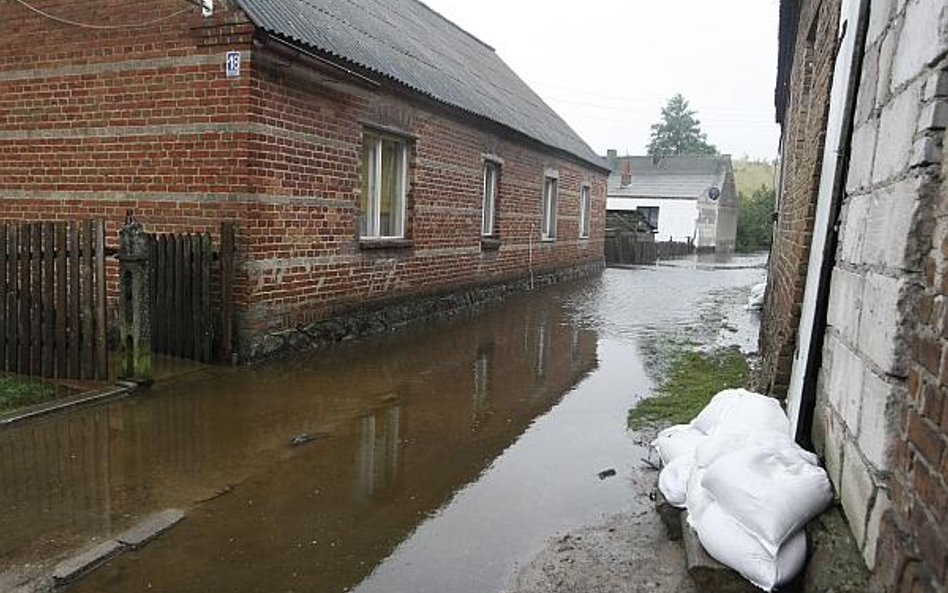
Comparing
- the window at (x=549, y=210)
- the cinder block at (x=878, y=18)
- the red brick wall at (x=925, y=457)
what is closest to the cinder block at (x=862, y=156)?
the cinder block at (x=878, y=18)

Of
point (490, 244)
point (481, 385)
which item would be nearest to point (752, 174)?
point (490, 244)

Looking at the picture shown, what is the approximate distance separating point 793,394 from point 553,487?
1.51m

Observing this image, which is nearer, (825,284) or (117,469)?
(825,284)

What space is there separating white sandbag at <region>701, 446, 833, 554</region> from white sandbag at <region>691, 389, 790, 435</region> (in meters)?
0.47

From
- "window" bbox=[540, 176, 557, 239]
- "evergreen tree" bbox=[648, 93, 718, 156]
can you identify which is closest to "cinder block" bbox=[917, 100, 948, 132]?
"window" bbox=[540, 176, 557, 239]

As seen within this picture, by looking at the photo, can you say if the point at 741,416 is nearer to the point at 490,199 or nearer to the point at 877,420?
the point at 877,420

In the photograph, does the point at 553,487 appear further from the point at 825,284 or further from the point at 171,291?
the point at 171,291

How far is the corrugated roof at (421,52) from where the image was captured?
8188 mm

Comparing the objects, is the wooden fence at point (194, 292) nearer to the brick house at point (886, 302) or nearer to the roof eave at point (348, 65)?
the roof eave at point (348, 65)

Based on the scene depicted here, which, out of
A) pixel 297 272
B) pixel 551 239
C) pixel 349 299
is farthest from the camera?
pixel 551 239

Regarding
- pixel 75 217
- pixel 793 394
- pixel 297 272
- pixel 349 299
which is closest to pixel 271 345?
pixel 297 272

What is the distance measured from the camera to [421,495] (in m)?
4.28

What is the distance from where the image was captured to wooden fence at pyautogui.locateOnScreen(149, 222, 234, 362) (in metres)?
7.22

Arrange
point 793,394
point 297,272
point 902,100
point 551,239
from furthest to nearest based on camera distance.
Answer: point 551,239
point 297,272
point 793,394
point 902,100
